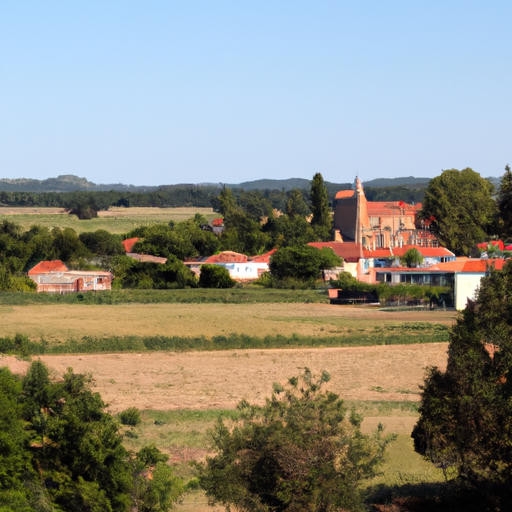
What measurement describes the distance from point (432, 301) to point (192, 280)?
1505 centimetres

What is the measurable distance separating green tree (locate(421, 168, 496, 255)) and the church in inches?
70.3

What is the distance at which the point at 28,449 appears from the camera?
1595cm

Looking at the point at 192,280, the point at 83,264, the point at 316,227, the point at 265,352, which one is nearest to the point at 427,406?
the point at 265,352

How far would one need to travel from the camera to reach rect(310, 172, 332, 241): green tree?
79.5m

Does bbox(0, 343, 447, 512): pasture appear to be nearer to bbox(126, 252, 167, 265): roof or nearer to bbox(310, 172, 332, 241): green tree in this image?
bbox(126, 252, 167, 265): roof

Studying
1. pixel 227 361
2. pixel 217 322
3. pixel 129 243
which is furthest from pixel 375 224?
pixel 227 361

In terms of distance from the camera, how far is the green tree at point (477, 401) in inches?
600

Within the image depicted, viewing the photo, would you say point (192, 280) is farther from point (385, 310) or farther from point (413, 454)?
point (413, 454)

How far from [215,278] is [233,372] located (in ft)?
94.9

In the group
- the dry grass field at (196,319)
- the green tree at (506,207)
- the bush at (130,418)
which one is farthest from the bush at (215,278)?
the green tree at (506,207)

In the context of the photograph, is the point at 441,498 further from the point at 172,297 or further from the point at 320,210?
the point at 320,210

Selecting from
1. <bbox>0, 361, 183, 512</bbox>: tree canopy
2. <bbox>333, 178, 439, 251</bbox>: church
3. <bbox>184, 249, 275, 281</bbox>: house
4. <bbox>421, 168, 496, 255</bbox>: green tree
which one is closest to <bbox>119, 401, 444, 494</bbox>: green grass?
<bbox>0, 361, 183, 512</bbox>: tree canopy

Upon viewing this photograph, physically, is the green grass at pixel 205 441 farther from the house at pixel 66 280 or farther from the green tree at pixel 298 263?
the green tree at pixel 298 263

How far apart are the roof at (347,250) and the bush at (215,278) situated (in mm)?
9510
